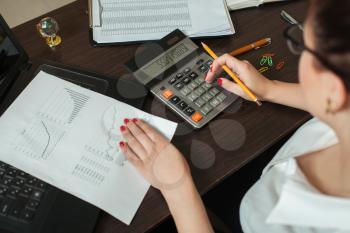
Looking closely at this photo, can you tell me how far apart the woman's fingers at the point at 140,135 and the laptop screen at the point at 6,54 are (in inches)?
11.2

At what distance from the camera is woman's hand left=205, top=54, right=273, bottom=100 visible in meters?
0.74

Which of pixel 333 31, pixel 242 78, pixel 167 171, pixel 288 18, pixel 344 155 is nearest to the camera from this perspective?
pixel 333 31

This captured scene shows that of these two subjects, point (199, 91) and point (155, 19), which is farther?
point (155, 19)

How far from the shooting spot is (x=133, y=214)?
0.61m

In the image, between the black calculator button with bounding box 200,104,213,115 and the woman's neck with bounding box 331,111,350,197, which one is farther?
the black calculator button with bounding box 200,104,213,115

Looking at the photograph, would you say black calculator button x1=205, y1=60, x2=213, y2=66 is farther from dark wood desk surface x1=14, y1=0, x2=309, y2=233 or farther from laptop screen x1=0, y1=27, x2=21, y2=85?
laptop screen x1=0, y1=27, x2=21, y2=85

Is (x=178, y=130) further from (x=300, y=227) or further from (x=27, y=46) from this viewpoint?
(x=27, y=46)

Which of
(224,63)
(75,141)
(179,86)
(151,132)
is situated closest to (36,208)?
(75,141)

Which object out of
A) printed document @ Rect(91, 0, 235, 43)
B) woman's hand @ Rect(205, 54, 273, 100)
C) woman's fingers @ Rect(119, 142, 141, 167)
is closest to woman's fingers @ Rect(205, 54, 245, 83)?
woman's hand @ Rect(205, 54, 273, 100)

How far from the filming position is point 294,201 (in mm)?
563

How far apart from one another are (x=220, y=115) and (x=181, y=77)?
0.39ft

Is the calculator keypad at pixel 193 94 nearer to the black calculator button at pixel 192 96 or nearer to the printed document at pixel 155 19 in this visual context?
the black calculator button at pixel 192 96

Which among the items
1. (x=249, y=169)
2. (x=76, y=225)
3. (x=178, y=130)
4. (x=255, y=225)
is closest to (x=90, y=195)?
(x=76, y=225)

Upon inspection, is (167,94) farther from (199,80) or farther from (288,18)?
(288,18)
